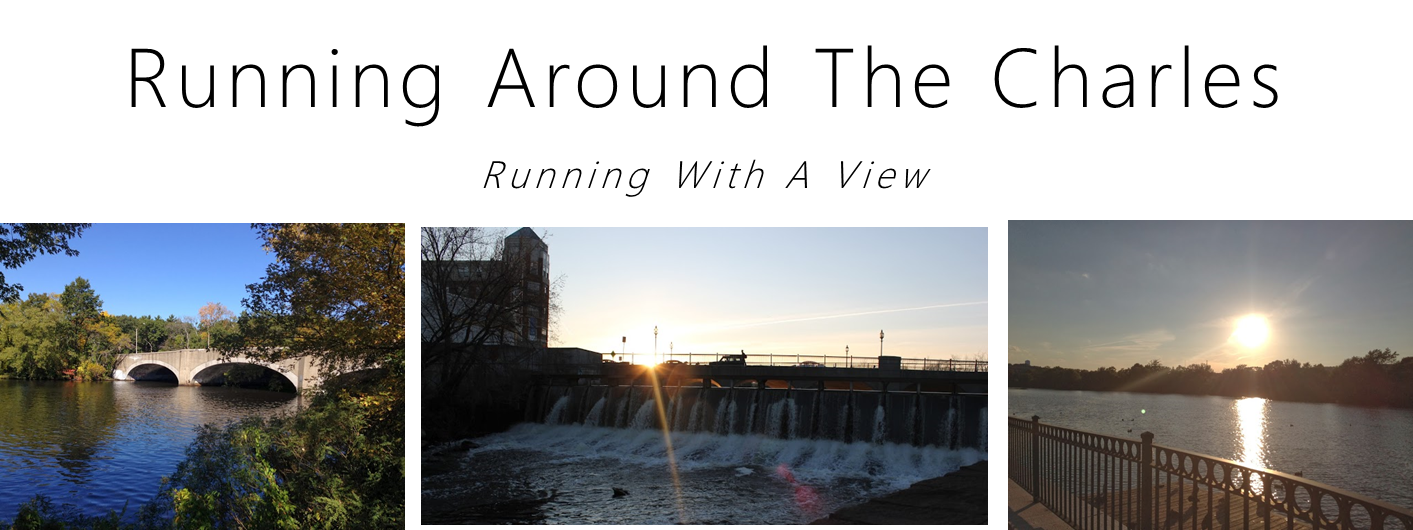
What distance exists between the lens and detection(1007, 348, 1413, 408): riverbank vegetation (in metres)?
5.79

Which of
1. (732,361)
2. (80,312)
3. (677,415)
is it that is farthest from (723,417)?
(80,312)

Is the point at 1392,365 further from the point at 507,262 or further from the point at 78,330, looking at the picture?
the point at 78,330

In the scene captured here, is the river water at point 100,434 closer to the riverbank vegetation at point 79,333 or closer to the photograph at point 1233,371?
the riverbank vegetation at point 79,333

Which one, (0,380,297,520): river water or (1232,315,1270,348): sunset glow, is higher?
(1232,315,1270,348): sunset glow

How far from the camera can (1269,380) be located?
19.9ft

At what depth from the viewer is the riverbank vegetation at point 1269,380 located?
228 inches

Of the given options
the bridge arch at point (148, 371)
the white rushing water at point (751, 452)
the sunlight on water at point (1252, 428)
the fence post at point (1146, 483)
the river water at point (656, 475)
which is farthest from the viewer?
the white rushing water at point (751, 452)

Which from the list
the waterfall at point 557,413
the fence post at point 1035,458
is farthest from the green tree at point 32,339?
the fence post at point 1035,458

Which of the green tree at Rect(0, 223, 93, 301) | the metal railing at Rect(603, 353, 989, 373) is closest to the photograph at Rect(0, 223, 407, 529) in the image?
the green tree at Rect(0, 223, 93, 301)

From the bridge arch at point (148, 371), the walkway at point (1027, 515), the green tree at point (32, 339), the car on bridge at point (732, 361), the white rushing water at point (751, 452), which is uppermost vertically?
the green tree at point (32, 339)

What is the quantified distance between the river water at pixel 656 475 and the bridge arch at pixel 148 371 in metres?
2.38

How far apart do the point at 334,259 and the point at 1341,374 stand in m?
8.84

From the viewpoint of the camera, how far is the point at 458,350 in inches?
341

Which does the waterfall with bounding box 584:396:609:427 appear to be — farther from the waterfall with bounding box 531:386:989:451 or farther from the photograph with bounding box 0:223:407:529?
the photograph with bounding box 0:223:407:529
